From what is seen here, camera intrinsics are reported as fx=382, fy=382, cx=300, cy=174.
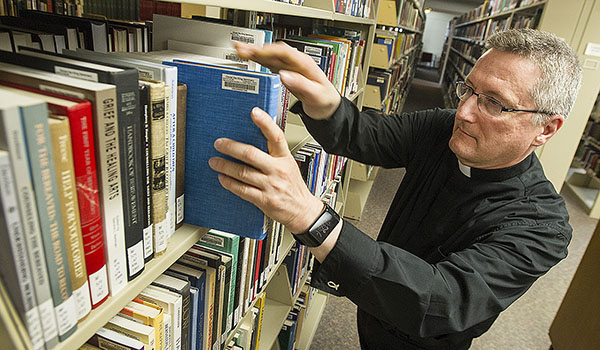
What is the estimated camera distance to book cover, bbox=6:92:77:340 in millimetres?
370

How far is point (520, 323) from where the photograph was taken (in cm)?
243

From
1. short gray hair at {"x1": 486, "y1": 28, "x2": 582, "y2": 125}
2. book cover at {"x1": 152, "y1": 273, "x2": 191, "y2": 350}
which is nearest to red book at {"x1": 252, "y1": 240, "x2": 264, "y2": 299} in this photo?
book cover at {"x1": 152, "y1": 273, "x2": 191, "y2": 350}

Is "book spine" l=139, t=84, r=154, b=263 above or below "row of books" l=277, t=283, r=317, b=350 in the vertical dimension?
above

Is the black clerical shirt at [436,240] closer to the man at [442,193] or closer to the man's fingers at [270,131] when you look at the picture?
the man at [442,193]

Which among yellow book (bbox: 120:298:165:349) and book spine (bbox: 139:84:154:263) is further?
yellow book (bbox: 120:298:165:349)

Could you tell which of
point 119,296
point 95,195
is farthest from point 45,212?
point 119,296

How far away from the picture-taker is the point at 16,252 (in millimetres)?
372

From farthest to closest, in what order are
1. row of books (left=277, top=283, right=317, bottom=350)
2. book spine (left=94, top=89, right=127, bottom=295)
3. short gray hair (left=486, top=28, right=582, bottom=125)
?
row of books (left=277, top=283, right=317, bottom=350) → short gray hair (left=486, top=28, right=582, bottom=125) → book spine (left=94, top=89, right=127, bottom=295)

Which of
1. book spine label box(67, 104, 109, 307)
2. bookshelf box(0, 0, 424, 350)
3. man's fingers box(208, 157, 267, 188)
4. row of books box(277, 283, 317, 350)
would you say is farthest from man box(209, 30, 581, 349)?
row of books box(277, 283, 317, 350)

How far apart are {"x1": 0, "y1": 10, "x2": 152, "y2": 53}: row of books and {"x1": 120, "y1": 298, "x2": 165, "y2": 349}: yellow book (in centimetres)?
48

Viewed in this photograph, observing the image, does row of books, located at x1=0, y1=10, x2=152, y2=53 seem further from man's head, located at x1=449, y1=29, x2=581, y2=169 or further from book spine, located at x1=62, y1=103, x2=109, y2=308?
man's head, located at x1=449, y1=29, x2=581, y2=169

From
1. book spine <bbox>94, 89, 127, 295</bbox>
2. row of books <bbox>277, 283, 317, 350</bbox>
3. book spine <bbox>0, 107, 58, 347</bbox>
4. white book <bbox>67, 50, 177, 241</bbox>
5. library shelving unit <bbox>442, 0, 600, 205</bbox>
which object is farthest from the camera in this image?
library shelving unit <bbox>442, 0, 600, 205</bbox>

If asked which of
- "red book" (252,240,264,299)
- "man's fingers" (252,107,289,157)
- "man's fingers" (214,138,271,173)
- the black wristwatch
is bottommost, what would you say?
"red book" (252,240,264,299)

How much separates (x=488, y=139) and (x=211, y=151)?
0.83 meters
